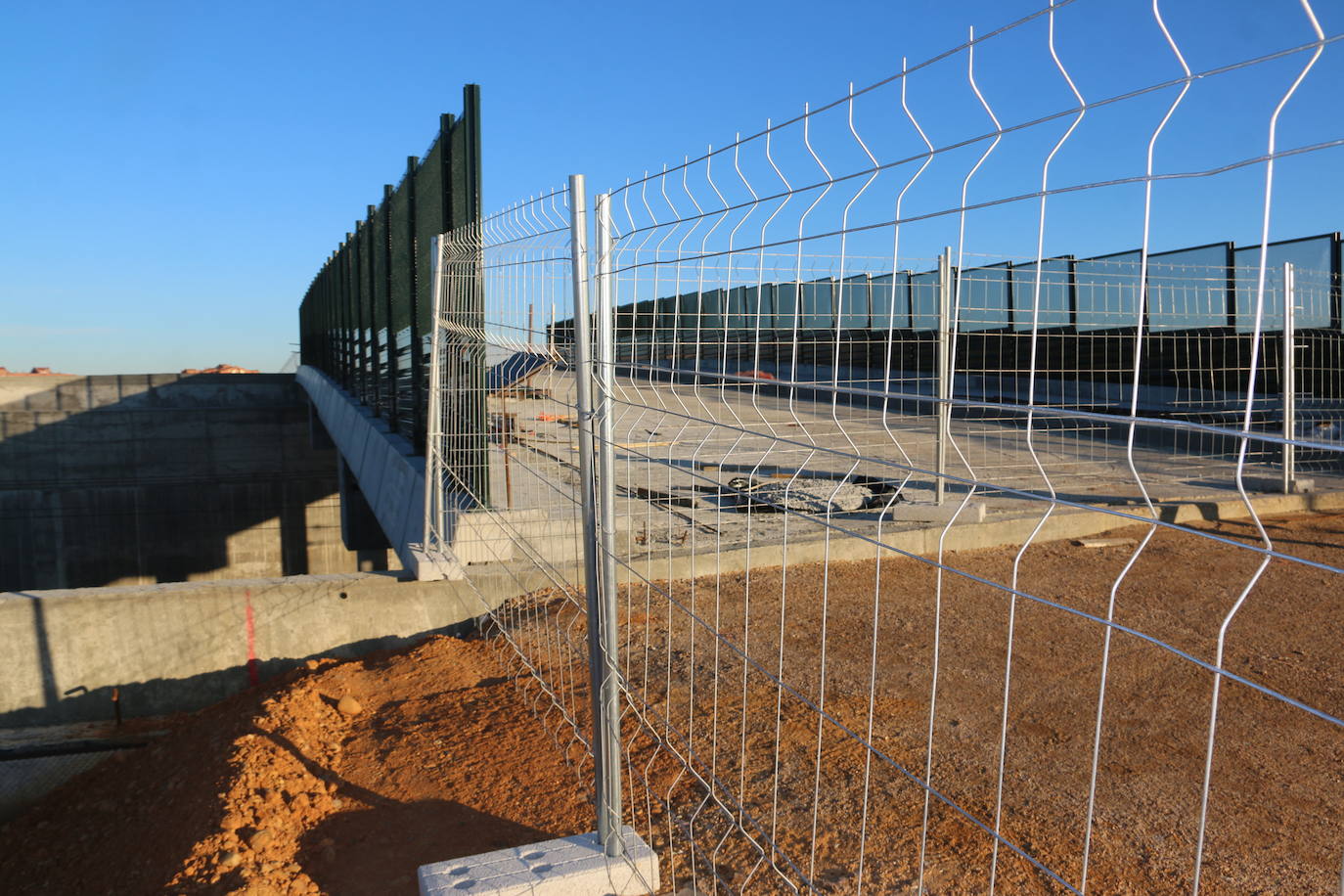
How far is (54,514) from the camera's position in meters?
26.9

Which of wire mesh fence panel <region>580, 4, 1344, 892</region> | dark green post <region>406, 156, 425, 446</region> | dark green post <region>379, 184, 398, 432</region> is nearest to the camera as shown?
wire mesh fence panel <region>580, 4, 1344, 892</region>

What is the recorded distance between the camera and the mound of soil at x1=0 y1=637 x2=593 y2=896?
3.86m

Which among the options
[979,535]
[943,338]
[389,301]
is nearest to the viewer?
[943,338]

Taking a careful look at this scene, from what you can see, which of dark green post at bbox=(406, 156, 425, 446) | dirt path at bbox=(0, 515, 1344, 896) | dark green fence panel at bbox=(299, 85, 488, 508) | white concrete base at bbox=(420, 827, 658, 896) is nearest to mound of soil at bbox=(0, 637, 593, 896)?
dirt path at bbox=(0, 515, 1344, 896)

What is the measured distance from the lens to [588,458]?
3.21 m

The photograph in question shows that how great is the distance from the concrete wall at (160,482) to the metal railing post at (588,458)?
81.5 feet

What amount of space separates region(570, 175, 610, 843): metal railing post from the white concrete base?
107 mm

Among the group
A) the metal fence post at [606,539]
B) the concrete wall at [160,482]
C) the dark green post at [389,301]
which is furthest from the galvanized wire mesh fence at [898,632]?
the concrete wall at [160,482]

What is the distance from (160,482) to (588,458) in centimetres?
2824

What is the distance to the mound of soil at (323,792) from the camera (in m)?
3.86

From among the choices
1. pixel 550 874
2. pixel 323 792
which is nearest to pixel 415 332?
pixel 323 792

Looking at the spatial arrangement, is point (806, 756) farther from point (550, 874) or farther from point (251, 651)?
point (251, 651)

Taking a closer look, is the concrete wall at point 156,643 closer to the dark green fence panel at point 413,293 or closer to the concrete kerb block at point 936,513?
the dark green fence panel at point 413,293

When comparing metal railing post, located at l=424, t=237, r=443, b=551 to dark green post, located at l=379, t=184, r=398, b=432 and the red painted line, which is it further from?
dark green post, located at l=379, t=184, r=398, b=432
